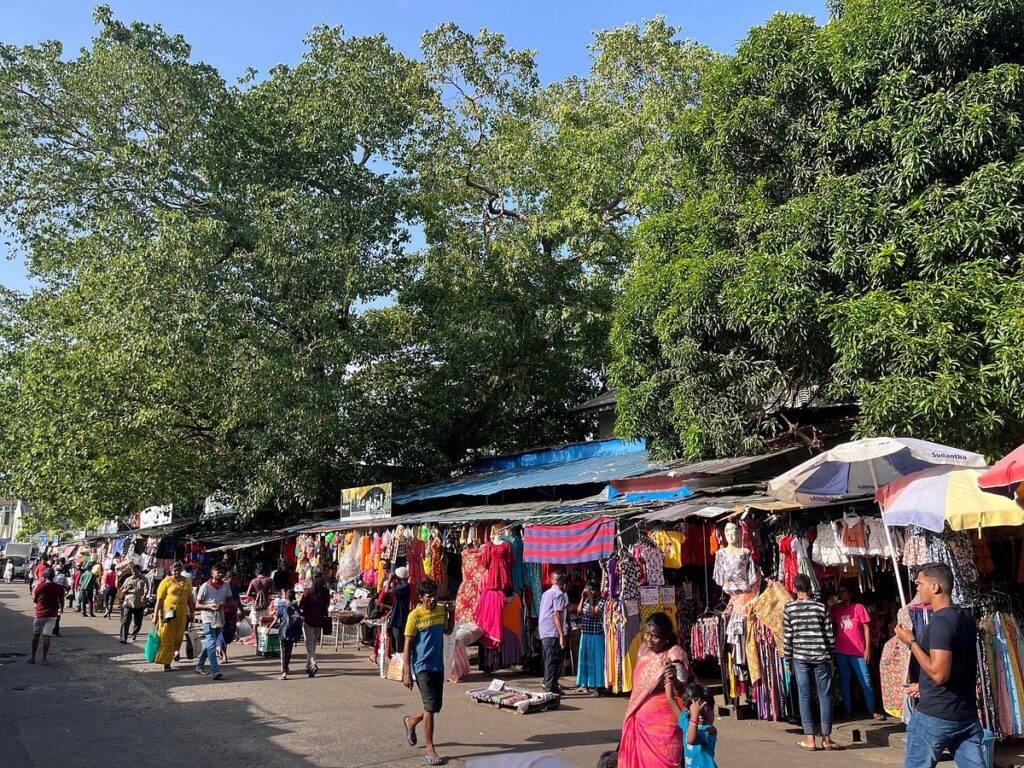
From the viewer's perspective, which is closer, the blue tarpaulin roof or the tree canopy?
the tree canopy

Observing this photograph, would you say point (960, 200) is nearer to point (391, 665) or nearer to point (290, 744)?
point (391, 665)

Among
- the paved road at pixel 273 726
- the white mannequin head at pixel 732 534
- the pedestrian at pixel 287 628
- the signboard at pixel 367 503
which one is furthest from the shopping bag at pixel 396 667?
the signboard at pixel 367 503

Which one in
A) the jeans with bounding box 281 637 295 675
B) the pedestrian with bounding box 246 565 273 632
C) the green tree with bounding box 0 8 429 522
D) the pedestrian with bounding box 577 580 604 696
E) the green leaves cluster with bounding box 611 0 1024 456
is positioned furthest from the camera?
the green tree with bounding box 0 8 429 522

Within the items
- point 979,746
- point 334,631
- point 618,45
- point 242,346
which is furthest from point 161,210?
point 979,746

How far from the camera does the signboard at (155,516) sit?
26609 millimetres

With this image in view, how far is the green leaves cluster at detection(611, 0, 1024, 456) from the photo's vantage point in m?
9.23

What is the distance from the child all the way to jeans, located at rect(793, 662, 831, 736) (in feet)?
10.3

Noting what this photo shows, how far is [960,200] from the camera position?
383 inches

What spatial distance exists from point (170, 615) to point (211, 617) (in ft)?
2.41

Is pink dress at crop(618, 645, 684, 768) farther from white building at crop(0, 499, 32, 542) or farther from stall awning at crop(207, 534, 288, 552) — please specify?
white building at crop(0, 499, 32, 542)

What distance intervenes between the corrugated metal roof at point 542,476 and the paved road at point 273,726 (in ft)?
12.8

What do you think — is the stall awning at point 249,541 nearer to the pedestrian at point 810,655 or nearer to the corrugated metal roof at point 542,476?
the corrugated metal roof at point 542,476

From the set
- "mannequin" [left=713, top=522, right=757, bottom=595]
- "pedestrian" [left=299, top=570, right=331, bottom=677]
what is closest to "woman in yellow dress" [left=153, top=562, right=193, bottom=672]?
"pedestrian" [left=299, top=570, right=331, bottom=677]

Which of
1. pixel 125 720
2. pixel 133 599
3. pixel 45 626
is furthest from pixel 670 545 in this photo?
pixel 133 599
